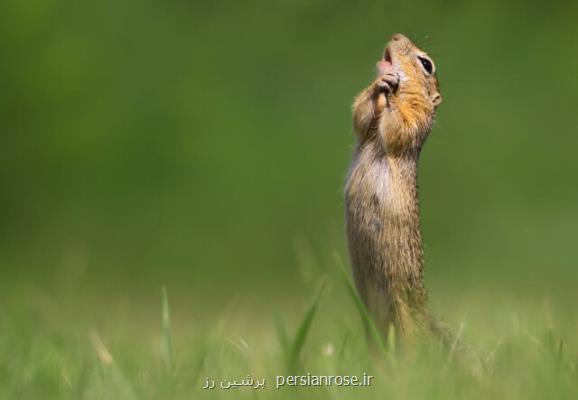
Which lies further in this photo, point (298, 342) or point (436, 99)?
point (436, 99)

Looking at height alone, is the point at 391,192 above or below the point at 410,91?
below

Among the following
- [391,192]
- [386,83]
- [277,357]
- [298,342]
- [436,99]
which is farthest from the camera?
[436,99]

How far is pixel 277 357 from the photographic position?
3.11 m

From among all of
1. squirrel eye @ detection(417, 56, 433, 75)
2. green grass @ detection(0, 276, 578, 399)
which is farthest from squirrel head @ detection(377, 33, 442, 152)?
green grass @ detection(0, 276, 578, 399)

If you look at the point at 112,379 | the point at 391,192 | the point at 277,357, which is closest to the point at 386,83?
the point at 391,192

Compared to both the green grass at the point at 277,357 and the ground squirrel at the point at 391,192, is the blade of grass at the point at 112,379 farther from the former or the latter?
the ground squirrel at the point at 391,192

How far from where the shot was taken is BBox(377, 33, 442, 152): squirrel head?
3826mm

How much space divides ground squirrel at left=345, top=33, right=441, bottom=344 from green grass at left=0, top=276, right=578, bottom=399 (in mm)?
132

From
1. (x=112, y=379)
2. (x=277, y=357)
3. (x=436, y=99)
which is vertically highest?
(x=436, y=99)

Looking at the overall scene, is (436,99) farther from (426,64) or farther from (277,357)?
(277,357)

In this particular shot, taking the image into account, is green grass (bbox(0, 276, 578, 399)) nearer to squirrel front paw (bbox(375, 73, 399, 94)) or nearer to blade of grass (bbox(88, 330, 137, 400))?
blade of grass (bbox(88, 330, 137, 400))

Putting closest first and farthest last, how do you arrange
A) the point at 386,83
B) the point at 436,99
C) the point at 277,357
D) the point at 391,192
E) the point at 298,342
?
the point at 298,342 < the point at 277,357 < the point at 391,192 < the point at 386,83 < the point at 436,99

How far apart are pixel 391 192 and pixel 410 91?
1.95ft

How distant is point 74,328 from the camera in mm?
3898
